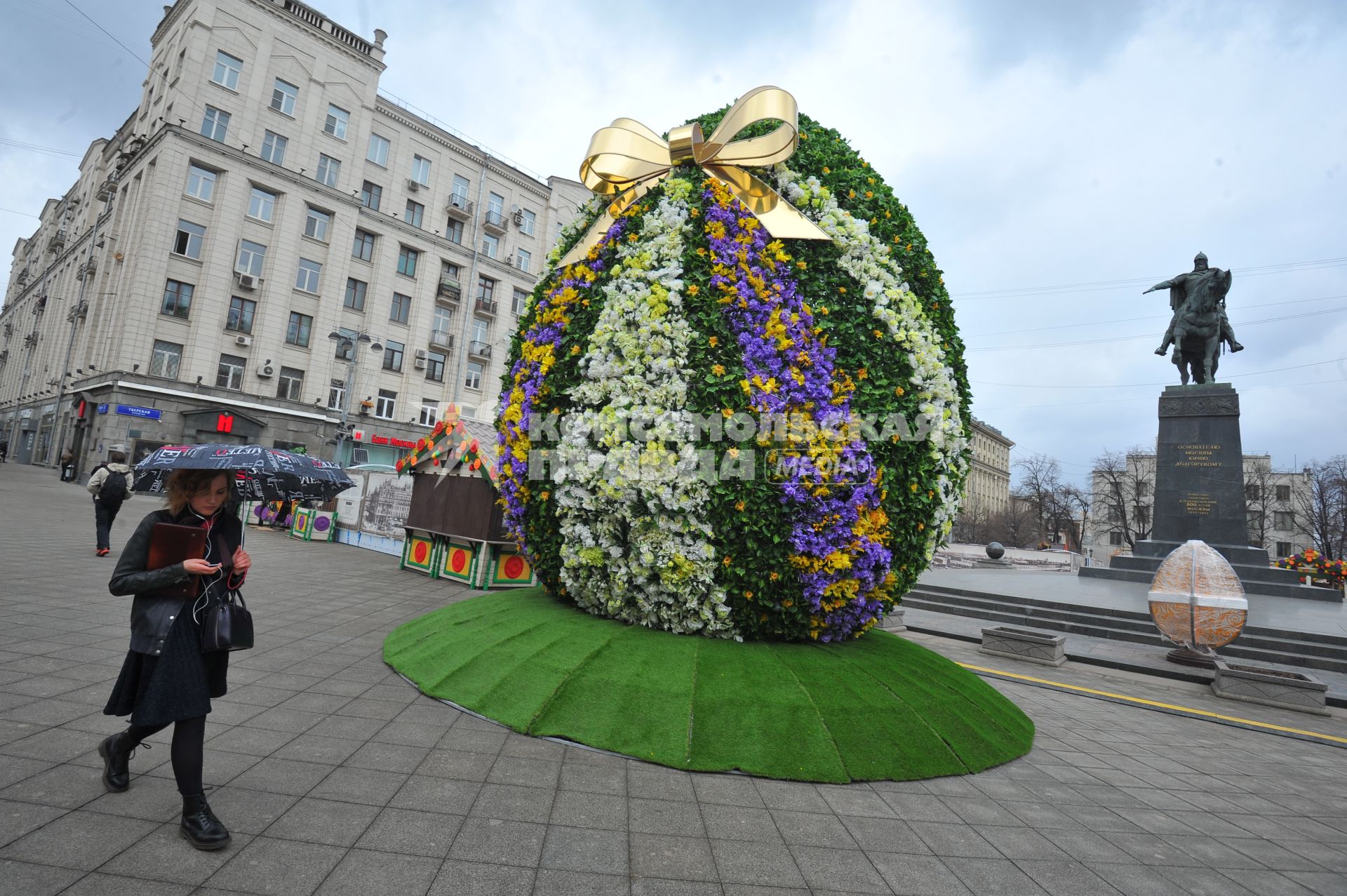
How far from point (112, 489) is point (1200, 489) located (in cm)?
2642

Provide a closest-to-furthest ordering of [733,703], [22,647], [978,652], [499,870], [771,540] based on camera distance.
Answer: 1. [499,870]
2. [733,703]
3. [771,540]
4. [22,647]
5. [978,652]

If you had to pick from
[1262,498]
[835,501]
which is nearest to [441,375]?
[835,501]

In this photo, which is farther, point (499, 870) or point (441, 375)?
point (441, 375)

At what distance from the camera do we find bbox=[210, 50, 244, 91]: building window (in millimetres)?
30484

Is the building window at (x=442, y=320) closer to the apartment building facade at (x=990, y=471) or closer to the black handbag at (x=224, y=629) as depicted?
the black handbag at (x=224, y=629)

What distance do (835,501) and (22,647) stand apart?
24.0 feet

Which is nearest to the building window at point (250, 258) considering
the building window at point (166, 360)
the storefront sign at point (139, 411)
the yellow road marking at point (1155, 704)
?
the building window at point (166, 360)

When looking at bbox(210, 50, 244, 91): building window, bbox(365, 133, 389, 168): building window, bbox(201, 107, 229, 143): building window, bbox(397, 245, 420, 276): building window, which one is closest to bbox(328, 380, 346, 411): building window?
bbox(397, 245, 420, 276): building window

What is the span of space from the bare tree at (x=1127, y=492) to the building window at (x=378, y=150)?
180ft

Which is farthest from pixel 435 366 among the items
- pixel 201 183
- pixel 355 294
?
pixel 201 183

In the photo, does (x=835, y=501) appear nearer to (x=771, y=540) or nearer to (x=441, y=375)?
(x=771, y=540)

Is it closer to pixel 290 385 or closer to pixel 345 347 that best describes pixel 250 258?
pixel 345 347

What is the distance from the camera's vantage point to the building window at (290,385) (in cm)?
3241

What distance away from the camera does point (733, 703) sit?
4.77 m
